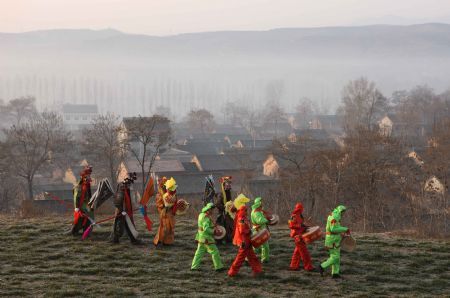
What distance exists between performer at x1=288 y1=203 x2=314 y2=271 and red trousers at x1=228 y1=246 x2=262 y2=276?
3.48ft

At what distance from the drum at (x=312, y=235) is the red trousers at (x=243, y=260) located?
1.26m

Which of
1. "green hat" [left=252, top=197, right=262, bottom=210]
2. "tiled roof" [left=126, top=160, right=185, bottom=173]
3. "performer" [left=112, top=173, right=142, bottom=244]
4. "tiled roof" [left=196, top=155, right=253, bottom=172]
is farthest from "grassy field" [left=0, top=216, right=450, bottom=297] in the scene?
"tiled roof" [left=196, top=155, right=253, bottom=172]

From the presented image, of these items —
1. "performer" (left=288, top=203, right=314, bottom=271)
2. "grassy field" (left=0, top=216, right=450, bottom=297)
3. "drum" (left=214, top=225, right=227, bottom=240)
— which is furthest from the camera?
"drum" (left=214, top=225, right=227, bottom=240)

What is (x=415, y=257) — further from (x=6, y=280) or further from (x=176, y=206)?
(x=6, y=280)

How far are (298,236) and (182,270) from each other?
114 inches

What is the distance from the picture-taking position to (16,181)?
50188 millimetres

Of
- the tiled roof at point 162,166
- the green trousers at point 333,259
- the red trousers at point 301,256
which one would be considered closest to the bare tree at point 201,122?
the tiled roof at point 162,166

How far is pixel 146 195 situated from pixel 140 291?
4.17m

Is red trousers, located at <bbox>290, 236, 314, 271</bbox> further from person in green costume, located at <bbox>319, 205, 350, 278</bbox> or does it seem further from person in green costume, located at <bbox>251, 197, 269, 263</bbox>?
person in green costume, located at <bbox>251, 197, 269, 263</bbox>

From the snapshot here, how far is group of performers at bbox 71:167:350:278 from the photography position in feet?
44.1

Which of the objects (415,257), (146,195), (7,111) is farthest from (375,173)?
(7,111)

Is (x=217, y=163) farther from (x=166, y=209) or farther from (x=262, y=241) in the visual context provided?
(x=262, y=241)

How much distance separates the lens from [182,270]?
14133 mm

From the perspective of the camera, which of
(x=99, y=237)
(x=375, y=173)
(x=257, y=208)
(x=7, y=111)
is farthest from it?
(x=7, y=111)
